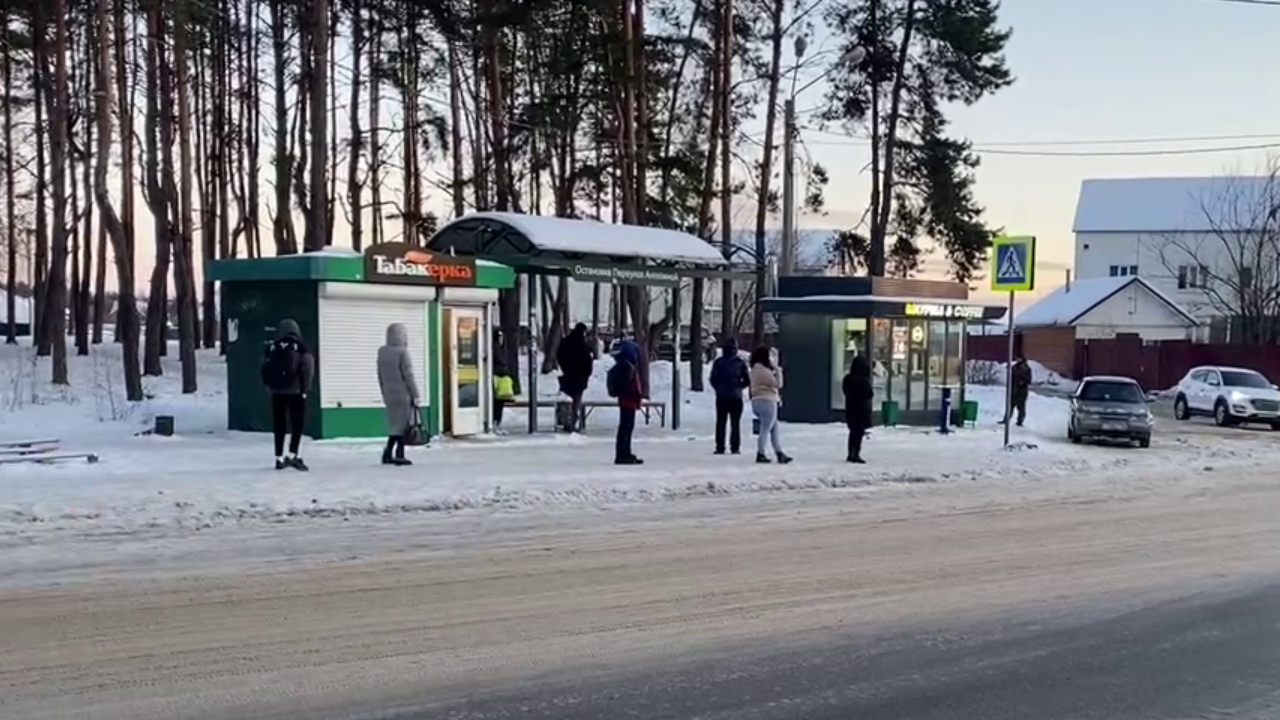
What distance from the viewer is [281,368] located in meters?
15.2

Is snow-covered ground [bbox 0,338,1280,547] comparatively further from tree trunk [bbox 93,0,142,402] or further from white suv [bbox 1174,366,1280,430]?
white suv [bbox 1174,366,1280,430]

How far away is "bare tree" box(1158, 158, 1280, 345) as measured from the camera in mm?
58531

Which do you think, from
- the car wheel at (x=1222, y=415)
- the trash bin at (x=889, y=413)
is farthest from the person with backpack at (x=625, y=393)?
the car wheel at (x=1222, y=415)

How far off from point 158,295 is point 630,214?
12.5 m

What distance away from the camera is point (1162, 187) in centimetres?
8188

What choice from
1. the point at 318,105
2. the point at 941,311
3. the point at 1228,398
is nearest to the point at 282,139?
the point at 318,105

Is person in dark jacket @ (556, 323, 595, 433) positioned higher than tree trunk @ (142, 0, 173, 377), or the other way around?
tree trunk @ (142, 0, 173, 377)

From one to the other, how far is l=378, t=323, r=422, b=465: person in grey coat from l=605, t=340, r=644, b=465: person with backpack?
114 inches

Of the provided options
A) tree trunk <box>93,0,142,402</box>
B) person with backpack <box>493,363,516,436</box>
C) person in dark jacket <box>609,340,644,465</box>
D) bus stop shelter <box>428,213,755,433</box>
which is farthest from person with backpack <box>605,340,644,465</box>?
tree trunk <box>93,0,142,402</box>

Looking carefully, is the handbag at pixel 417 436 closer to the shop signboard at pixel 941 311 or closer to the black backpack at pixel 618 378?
the black backpack at pixel 618 378

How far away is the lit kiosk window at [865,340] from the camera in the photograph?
1005 inches

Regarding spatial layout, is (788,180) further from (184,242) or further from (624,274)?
(184,242)

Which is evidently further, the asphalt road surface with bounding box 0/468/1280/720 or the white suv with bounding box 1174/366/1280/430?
the white suv with bounding box 1174/366/1280/430

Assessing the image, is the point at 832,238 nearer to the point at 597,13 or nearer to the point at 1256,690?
the point at 597,13
